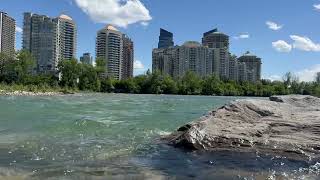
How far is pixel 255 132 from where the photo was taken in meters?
13.4

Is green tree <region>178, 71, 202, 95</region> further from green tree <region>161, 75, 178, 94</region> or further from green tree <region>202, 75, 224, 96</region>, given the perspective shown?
green tree <region>161, 75, 178, 94</region>

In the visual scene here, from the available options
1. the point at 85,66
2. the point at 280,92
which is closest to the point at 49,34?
the point at 85,66

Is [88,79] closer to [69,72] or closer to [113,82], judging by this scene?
[69,72]

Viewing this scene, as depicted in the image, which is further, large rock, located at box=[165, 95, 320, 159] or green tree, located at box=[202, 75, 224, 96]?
green tree, located at box=[202, 75, 224, 96]

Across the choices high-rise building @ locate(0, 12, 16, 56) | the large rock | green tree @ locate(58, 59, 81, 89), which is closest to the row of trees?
green tree @ locate(58, 59, 81, 89)

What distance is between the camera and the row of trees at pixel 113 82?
13612 centimetres

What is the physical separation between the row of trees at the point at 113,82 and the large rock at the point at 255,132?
116 m

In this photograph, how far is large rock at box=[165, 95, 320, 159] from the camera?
1267 cm

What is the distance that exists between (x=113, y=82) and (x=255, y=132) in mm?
160252

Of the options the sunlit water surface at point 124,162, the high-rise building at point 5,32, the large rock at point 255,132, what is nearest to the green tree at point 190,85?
the high-rise building at point 5,32

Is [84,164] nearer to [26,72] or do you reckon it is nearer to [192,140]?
[192,140]

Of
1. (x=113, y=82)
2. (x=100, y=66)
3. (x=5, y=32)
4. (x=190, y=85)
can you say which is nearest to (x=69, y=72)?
(x=100, y=66)

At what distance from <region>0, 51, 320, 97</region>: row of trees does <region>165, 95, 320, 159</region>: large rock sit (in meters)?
116

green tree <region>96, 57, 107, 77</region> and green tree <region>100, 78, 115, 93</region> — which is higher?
green tree <region>96, 57, 107, 77</region>
